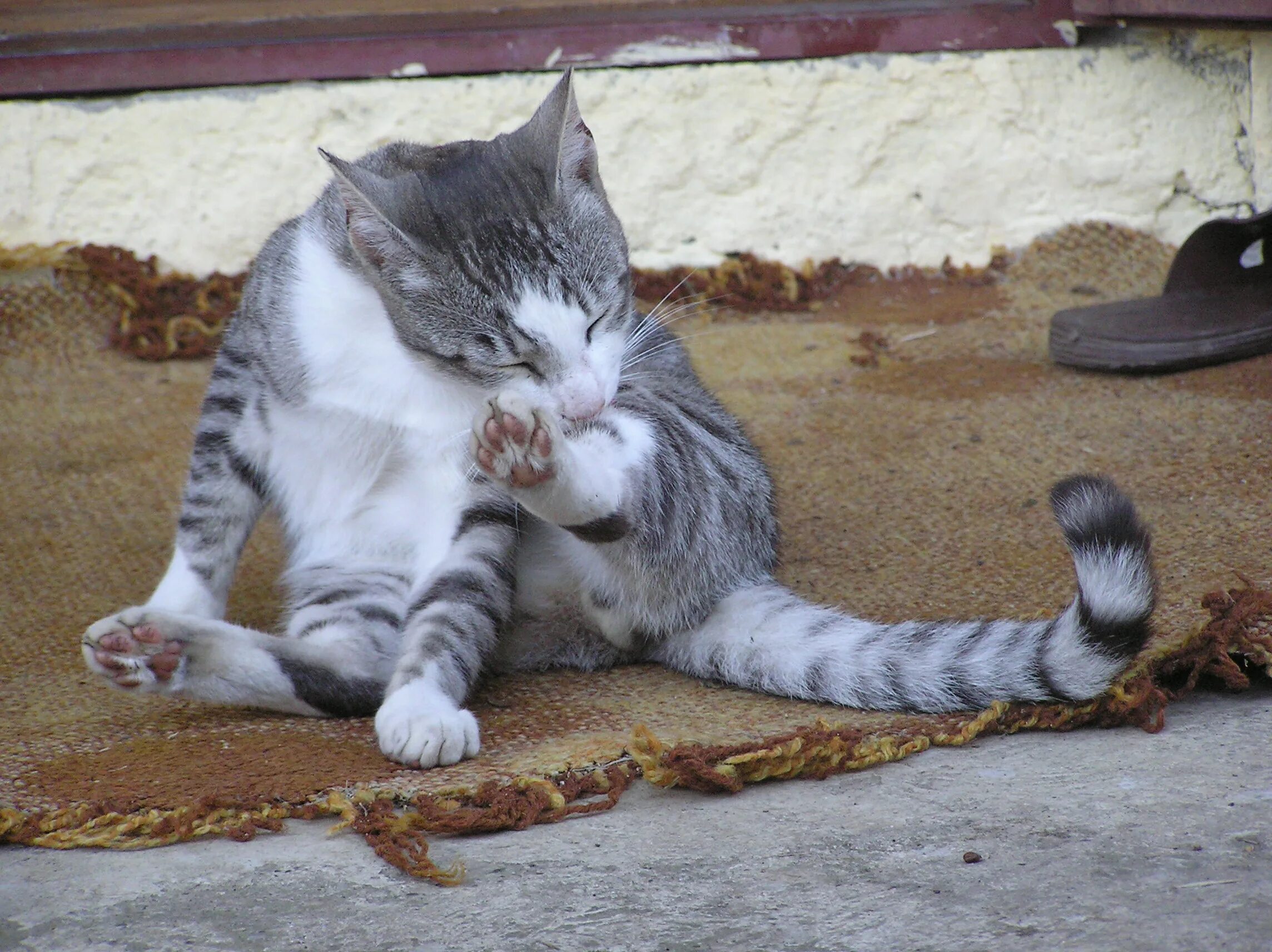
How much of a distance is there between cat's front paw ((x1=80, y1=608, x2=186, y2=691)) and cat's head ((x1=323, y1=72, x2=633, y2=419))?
595 millimetres

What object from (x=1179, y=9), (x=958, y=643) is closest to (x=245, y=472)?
(x=958, y=643)

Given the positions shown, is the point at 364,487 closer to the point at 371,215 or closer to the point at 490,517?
the point at 490,517

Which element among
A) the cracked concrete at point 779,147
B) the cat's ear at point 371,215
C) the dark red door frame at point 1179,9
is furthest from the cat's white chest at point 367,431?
the dark red door frame at point 1179,9

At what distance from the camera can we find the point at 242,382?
92.9 inches

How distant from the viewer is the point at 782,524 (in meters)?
2.73

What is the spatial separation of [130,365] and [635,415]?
2260mm

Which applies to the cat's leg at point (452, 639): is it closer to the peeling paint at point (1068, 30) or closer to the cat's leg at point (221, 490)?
the cat's leg at point (221, 490)

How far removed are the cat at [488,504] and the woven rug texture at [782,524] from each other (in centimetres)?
7

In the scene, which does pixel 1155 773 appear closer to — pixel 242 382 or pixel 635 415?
pixel 635 415

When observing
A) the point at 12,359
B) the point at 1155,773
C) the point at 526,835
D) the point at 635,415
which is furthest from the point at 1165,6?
the point at 12,359

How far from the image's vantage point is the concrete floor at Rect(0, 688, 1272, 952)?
4.41 feet

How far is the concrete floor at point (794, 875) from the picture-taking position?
1.34m

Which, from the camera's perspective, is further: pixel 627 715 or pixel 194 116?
pixel 194 116

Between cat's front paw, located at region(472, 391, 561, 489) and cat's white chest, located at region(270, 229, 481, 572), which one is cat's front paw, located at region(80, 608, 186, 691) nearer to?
cat's white chest, located at region(270, 229, 481, 572)
